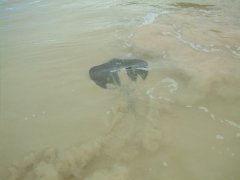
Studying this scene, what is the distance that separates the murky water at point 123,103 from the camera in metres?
2.50

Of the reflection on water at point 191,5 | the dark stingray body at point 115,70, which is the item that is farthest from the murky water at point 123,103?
the reflection on water at point 191,5

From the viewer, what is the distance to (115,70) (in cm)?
389

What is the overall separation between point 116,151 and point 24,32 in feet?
13.8

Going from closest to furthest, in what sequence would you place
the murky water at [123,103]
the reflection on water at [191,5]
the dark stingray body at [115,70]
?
the murky water at [123,103] < the dark stingray body at [115,70] < the reflection on water at [191,5]

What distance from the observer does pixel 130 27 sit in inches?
215

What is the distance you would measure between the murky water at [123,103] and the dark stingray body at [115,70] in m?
0.12

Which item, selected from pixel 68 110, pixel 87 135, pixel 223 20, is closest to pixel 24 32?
pixel 68 110

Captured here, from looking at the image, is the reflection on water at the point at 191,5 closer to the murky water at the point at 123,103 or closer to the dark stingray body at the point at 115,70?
the murky water at the point at 123,103

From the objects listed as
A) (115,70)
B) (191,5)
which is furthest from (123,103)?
(191,5)

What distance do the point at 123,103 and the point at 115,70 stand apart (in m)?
0.82

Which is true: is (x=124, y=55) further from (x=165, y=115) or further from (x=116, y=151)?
(x=116, y=151)

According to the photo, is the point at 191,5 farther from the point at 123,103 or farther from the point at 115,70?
the point at 123,103

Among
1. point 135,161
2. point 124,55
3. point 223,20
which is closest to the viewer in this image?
point 135,161

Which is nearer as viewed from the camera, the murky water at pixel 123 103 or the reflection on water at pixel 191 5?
the murky water at pixel 123 103
